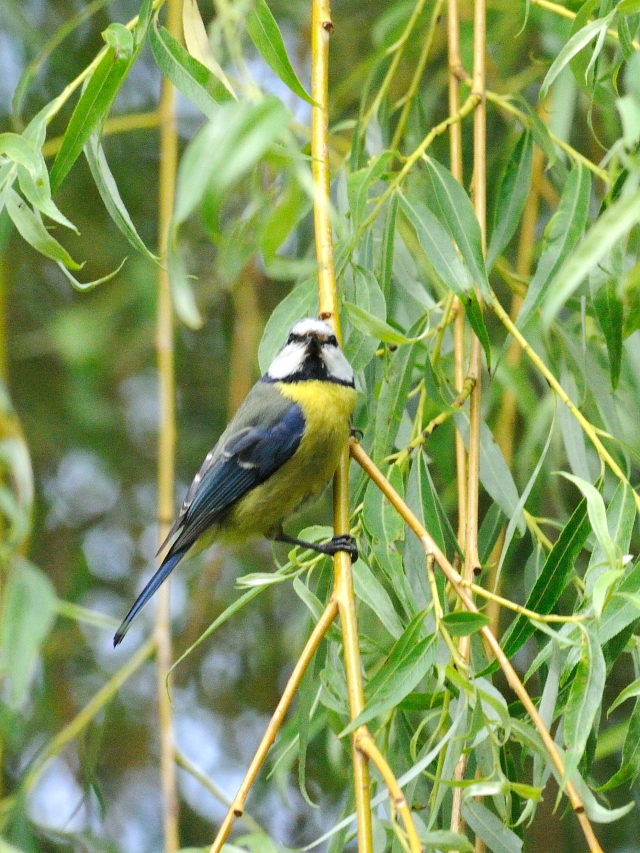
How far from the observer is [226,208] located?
370cm

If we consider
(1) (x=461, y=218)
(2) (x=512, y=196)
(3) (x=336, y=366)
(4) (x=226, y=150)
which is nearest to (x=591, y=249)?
(4) (x=226, y=150)

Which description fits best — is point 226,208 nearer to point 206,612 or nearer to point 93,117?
point 206,612

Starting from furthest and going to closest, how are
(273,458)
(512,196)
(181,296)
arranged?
(273,458), (512,196), (181,296)

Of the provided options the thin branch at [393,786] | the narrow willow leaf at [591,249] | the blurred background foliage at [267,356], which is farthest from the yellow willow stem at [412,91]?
the thin branch at [393,786]

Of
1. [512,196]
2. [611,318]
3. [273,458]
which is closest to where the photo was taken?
[611,318]

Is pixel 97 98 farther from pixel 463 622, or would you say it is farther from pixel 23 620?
pixel 463 622

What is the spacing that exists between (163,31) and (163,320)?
2.68ft

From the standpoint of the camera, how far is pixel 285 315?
1790mm

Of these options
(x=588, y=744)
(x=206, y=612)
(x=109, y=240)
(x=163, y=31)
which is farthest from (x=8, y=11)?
(x=588, y=744)

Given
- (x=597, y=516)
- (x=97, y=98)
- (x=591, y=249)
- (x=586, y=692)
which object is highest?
(x=97, y=98)

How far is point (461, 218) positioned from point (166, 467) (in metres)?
0.87

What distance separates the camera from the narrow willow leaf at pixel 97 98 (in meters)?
1.56

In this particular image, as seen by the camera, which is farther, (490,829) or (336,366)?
(336,366)

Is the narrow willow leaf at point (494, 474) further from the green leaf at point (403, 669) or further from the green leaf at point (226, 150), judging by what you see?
the green leaf at point (226, 150)
